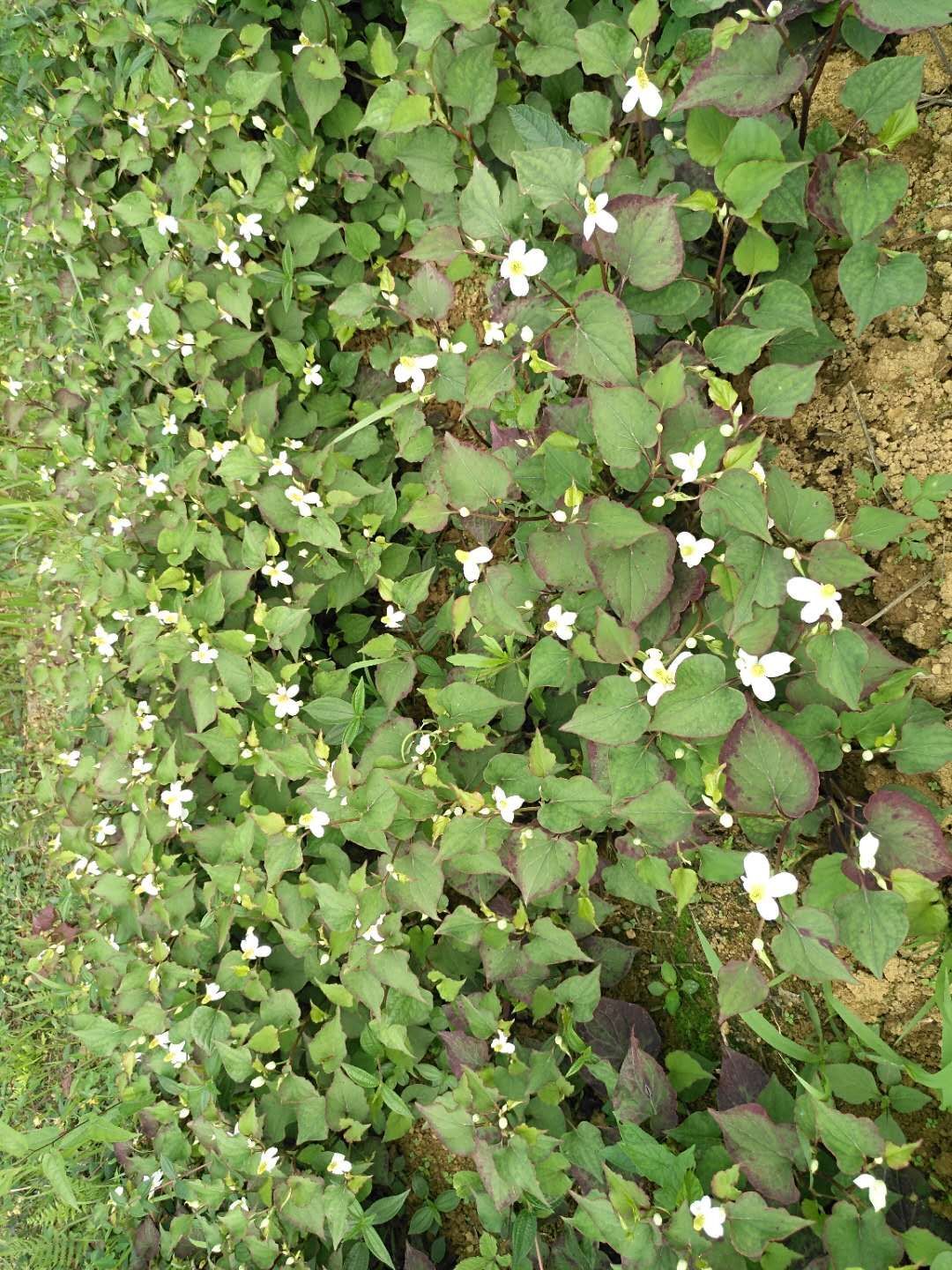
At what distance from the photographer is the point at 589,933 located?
1922 millimetres

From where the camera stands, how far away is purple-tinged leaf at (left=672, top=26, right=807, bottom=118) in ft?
4.07

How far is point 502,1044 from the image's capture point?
5.89 feet

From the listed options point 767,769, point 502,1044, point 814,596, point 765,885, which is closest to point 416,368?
point 814,596

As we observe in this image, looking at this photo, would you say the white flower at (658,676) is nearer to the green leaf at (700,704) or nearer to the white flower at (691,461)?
the green leaf at (700,704)

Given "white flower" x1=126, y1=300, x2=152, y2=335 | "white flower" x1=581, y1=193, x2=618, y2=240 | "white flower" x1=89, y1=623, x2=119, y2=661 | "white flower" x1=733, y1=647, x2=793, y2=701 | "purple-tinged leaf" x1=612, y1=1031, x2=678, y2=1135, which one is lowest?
"purple-tinged leaf" x1=612, y1=1031, x2=678, y2=1135

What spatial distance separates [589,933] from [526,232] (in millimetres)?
1620

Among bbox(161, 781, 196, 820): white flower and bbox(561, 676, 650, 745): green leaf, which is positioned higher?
bbox(561, 676, 650, 745): green leaf

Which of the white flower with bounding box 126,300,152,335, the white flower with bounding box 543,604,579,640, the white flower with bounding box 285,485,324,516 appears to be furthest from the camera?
the white flower with bounding box 126,300,152,335

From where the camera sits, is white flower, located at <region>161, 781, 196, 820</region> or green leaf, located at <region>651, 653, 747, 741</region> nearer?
green leaf, located at <region>651, 653, 747, 741</region>

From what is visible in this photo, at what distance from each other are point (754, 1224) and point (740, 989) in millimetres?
388

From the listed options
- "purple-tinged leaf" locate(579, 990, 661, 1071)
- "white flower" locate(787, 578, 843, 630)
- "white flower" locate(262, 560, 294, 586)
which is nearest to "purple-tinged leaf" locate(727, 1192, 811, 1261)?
"purple-tinged leaf" locate(579, 990, 661, 1071)

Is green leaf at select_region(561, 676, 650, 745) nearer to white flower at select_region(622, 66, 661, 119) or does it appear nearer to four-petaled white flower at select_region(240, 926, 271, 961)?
white flower at select_region(622, 66, 661, 119)

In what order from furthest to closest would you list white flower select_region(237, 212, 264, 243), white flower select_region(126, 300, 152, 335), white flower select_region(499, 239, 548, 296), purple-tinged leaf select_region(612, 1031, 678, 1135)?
1. white flower select_region(126, 300, 152, 335)
2. white flower select_region(237, 212, 264, 243)
3. purple-tinged leaf select_region(612, 1031, 678, 1135)
4. white flower select_region(499, 239, 548, 296)

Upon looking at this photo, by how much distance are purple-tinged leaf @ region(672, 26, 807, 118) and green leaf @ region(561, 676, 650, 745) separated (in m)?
0.94
